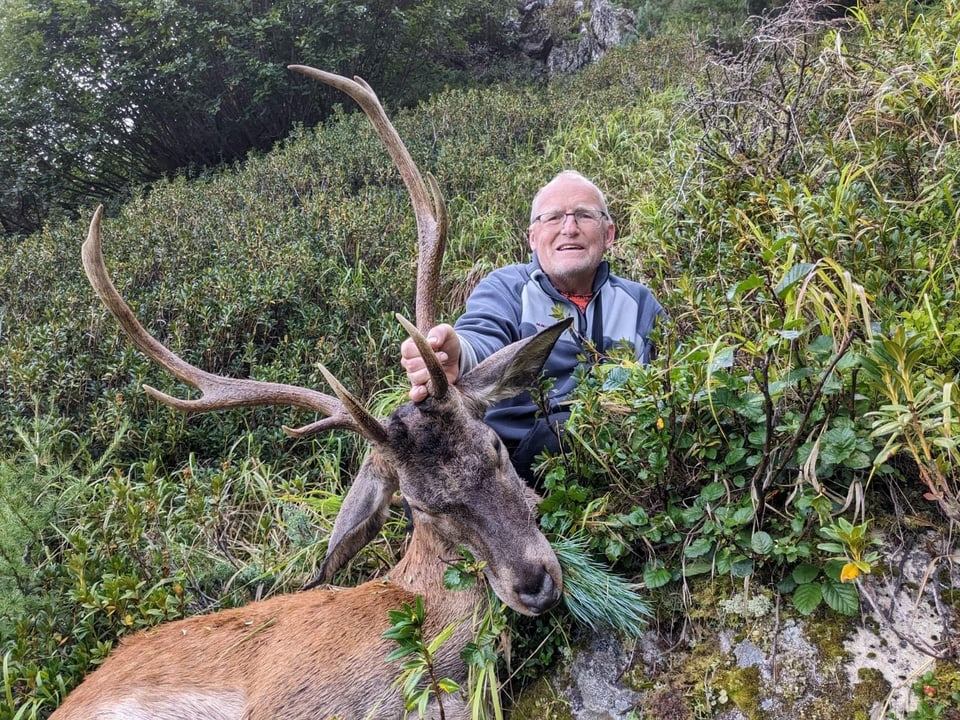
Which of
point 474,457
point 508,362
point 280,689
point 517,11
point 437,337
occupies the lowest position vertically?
point 280,689

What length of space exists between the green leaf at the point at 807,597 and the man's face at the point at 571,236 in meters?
2.53

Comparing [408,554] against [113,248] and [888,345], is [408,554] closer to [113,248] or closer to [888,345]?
[888,345]

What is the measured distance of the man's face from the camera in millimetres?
4309

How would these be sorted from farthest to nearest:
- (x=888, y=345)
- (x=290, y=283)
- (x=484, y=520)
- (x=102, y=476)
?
(x=290, y=283) < (x=102, y=476) < (x=484, y=520) < (x=888, y=345)

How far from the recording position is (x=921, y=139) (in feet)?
11.8

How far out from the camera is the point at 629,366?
103 inches

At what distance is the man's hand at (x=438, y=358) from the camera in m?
2.70

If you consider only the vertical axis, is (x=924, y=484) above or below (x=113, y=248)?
below

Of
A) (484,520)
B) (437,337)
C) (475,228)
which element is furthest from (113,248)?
Answer: (484,520)

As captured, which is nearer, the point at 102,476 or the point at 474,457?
the point at 474,457

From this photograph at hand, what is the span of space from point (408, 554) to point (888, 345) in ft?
7.02

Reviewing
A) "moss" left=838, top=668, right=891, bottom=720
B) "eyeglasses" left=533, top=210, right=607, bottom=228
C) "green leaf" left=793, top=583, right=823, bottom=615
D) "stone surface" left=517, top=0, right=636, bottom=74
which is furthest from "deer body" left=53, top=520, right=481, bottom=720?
"stone surface" left=517, top=0, right=636, bottom=74

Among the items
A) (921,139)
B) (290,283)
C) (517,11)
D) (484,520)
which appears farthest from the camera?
(517,11)

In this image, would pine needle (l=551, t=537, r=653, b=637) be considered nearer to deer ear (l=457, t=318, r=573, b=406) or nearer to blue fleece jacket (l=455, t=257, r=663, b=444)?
deer ear (l=457, t=318, r=573, b=406)
